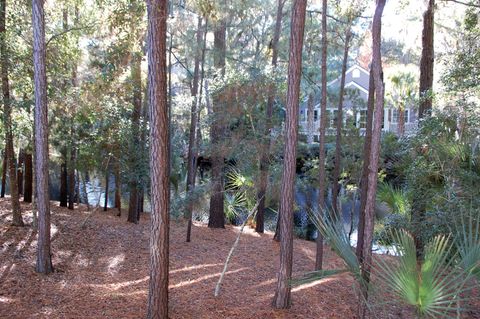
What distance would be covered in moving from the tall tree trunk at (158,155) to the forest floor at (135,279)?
872mm

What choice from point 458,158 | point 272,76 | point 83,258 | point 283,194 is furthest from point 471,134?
point 83,258

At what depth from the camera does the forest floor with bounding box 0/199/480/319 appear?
688cm

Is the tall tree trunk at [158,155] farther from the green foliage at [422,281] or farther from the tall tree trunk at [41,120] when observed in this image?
the green foliage at [422,281]

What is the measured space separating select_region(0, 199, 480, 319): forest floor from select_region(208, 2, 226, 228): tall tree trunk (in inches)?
72.0

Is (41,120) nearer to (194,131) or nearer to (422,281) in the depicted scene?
(194,131)

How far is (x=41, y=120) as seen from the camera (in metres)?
7.62

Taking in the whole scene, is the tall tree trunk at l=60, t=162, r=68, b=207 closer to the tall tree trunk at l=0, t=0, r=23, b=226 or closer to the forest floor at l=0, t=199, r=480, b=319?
the forest floor at l=0, t=199, r=480, b=319

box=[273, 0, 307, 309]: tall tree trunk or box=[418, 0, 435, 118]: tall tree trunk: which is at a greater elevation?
box=[418, 0, 435, 118]: tall tree trunk

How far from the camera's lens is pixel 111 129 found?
12.3 m

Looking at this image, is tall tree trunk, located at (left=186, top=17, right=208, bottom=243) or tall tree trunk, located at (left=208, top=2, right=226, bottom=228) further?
tall tree trunk, located at (left=186, top=17, right=208, bottom=243)

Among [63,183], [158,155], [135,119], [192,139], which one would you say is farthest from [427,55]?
[63,183]

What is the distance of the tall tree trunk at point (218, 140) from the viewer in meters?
9.80

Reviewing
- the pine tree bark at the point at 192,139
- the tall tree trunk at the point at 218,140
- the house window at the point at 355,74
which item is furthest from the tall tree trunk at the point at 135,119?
the house window at the point at 355,74

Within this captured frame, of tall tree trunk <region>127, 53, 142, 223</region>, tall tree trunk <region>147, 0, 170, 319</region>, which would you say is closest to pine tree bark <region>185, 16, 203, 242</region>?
tall tree trunk <region>127, 53, 142, 223</region>
